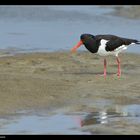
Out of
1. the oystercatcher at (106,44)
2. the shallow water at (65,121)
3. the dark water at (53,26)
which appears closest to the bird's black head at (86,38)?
the oystercatcher at (106,44)

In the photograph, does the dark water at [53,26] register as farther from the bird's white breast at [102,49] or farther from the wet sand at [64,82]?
the bird's white breast at [102,49]

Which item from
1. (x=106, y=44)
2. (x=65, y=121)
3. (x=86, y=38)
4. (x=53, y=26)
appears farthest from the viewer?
(x=53, y=26)

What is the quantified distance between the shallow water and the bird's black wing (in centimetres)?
315

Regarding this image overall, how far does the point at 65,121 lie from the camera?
1137 cm

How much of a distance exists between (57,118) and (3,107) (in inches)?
43.4

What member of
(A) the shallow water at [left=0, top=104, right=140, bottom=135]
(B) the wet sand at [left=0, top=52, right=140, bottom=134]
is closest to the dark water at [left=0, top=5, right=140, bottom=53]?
(B) the wet sand at [left=0, top=52, right=140, bottom=134]

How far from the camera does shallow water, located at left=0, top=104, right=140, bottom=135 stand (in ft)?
→ 35.2

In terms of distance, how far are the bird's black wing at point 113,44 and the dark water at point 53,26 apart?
9.56 ft

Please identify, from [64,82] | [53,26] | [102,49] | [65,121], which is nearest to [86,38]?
[102,49]

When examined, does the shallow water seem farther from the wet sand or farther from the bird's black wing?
the bird's black wing

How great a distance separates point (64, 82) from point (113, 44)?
1755mm

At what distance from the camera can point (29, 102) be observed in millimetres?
12586

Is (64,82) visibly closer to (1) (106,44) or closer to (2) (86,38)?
(1) (106,44)
